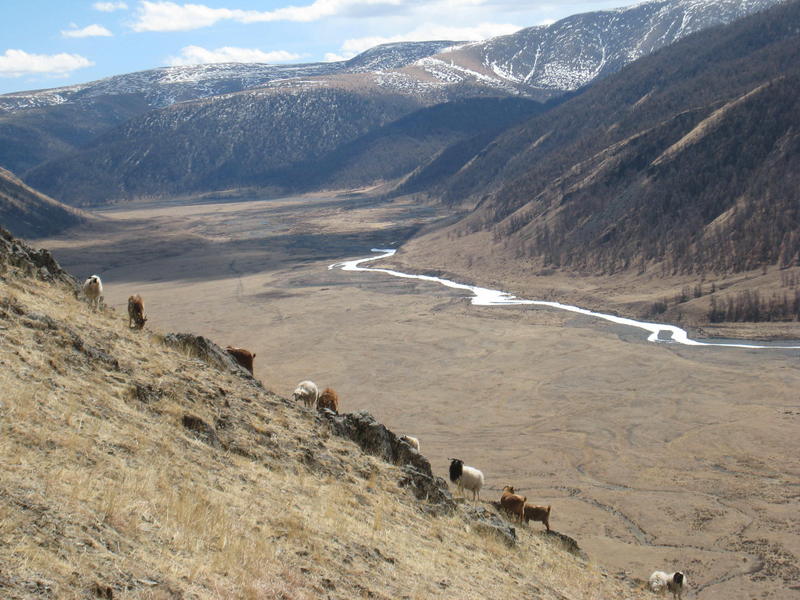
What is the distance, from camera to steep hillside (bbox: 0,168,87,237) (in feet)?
396

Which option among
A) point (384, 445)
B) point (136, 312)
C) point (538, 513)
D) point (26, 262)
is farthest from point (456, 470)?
point (26, 262)

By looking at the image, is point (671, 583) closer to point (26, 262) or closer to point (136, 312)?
point (136, 312)

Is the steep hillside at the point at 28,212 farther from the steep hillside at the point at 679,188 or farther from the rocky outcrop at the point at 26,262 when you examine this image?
the rocky outcrop at the point at 26,262

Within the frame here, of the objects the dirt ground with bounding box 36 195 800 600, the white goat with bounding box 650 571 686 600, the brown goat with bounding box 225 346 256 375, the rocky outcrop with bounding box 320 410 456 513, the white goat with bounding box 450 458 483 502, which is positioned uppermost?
the brown goat with bounding box 225 346 256 375

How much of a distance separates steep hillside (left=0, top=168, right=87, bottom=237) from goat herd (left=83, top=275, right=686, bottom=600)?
357ft

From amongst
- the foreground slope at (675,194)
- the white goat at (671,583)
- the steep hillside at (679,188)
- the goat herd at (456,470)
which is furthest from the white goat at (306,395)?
the steep hillside at (679,188)

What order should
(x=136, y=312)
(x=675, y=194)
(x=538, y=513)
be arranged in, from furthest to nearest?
(x=675, y=194)
(x=538, y=513)
(x=136, y=312)

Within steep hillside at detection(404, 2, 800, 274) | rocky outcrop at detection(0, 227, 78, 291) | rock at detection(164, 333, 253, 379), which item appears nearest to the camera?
rock at detection(164, 333, 253, 379)

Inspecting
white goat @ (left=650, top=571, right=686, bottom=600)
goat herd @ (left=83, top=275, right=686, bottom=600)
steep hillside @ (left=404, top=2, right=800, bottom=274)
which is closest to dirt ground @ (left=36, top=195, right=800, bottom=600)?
white goat @ (left=650, top=571, right=686, bottom=600)

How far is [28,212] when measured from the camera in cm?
12531

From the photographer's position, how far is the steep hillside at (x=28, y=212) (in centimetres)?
12057

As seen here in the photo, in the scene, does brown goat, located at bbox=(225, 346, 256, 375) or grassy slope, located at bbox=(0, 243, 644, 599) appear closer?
grassy slope, located at bbox=(0, 243, 644, 599)

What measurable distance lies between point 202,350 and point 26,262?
4.48 meters

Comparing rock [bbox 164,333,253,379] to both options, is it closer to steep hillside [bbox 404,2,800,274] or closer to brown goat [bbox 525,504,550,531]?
brown goat [bbox 525,504,550,531]
